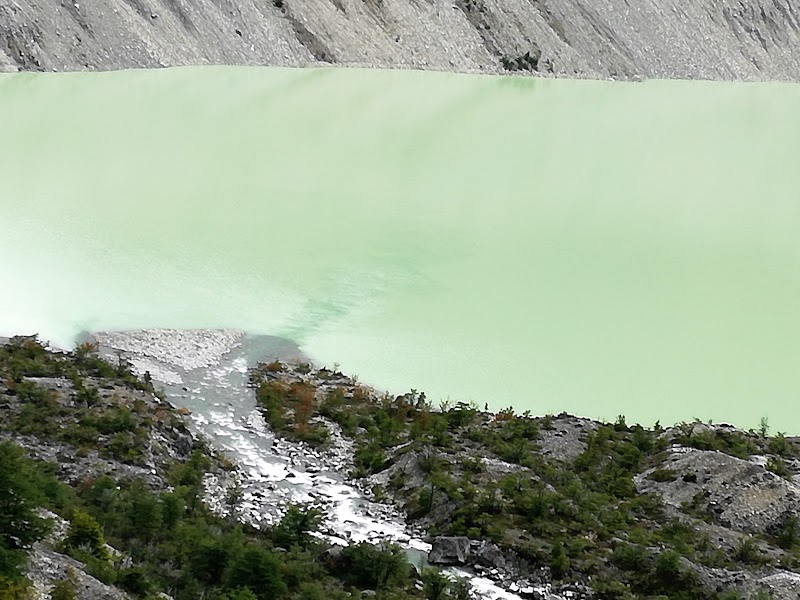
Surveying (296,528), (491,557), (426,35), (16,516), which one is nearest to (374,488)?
(296,528)

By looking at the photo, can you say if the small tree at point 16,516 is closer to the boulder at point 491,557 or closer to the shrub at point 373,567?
the shrub at point 373,567

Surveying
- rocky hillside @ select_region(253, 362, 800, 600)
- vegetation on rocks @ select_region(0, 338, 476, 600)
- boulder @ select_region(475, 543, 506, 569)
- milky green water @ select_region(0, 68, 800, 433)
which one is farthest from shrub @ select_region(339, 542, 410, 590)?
milky green water @ select_region(0, 68, 800, 433)

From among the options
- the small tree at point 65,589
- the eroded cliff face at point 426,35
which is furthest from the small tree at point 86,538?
the eroded cliff face at point 426,35

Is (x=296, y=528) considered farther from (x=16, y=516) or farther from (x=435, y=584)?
(x=16, y=516)

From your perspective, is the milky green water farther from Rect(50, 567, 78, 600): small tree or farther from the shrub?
Rect(50, 567, 78, 600): small tree

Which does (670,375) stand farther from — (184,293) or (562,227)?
(562,227)

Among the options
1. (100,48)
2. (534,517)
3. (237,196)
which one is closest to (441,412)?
(534,517)
